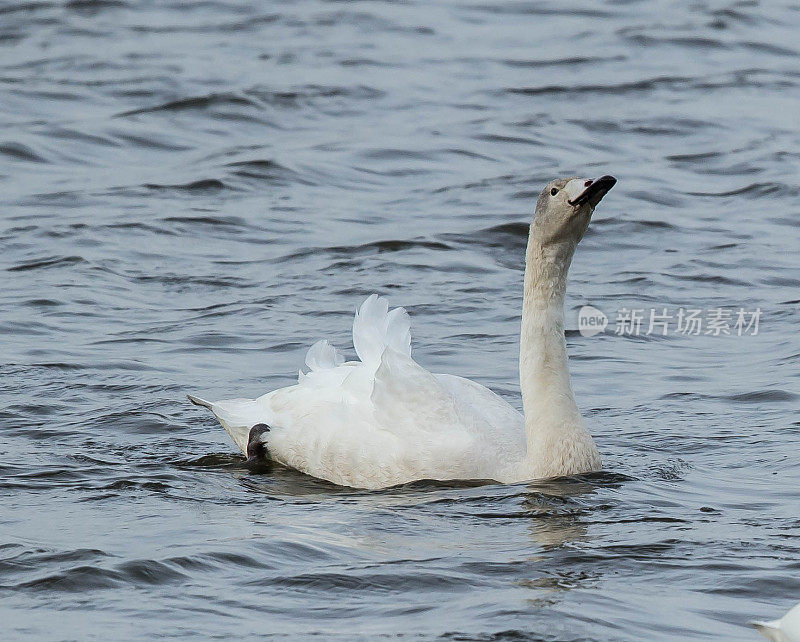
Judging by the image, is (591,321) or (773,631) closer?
(773,631)

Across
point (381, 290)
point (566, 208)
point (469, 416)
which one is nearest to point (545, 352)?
point (469, 416)

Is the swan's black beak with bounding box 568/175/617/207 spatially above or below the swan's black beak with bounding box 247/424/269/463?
above

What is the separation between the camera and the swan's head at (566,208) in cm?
787

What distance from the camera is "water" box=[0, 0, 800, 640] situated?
22.9 ft

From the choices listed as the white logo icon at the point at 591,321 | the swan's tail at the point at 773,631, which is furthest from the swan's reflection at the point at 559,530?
the white logo icon at the point at 591,321

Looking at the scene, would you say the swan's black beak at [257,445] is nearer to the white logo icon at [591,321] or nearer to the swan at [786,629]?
the white logo icon at [591,321]

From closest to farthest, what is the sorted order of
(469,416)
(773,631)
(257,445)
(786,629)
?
(786,629)
(773,631)
(469,416)
(257,445)

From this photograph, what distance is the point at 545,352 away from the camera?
853 cm

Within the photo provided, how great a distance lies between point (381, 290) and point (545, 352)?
183 inches
